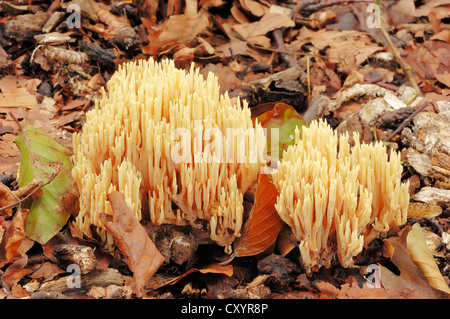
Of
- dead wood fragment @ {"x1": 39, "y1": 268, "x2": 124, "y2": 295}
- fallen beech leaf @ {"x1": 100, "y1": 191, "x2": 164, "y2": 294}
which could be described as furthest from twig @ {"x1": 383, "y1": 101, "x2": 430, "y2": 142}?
dead wood fragment @ {"x1": 39, "y1": 268, "x2": 124, "y2": 295}

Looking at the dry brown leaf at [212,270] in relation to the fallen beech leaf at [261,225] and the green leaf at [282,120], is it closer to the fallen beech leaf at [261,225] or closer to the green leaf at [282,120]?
the fallen beech leaf at [261,225]

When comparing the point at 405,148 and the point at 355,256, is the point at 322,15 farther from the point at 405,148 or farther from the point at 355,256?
the point at 355,256

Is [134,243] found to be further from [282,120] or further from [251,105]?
[251,105]

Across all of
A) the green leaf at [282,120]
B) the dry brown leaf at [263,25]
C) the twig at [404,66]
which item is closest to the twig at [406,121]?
the twig at [404,66]

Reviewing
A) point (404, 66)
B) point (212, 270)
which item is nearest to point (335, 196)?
point (212, 270)
